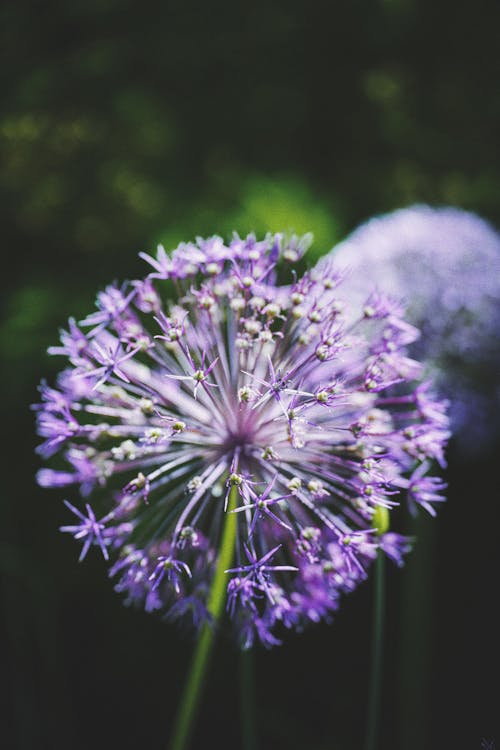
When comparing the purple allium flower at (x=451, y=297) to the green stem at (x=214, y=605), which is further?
the purple allium flower at (x=451, y=297)

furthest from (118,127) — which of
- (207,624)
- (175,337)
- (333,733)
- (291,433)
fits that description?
(333,733)

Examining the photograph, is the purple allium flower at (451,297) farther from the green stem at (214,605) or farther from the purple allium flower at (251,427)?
the green stem at (214,605)

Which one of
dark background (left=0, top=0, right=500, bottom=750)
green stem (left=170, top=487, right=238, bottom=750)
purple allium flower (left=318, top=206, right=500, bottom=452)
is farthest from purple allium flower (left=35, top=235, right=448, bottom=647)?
dark background (left=0, top=0, right=500, bottom=750)

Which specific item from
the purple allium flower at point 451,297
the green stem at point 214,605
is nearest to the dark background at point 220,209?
the purple allium flower at point 451,297

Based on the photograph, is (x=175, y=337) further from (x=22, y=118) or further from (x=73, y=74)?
(x=73, y=74)

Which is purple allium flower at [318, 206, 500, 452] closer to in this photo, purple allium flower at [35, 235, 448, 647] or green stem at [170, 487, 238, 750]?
purple allium flower at [35, 235, 448, 647]

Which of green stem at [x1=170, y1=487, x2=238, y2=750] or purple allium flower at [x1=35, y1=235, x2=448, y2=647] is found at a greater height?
purple allium flower at [x1=35, y1=235, x2=448, y2=647]
